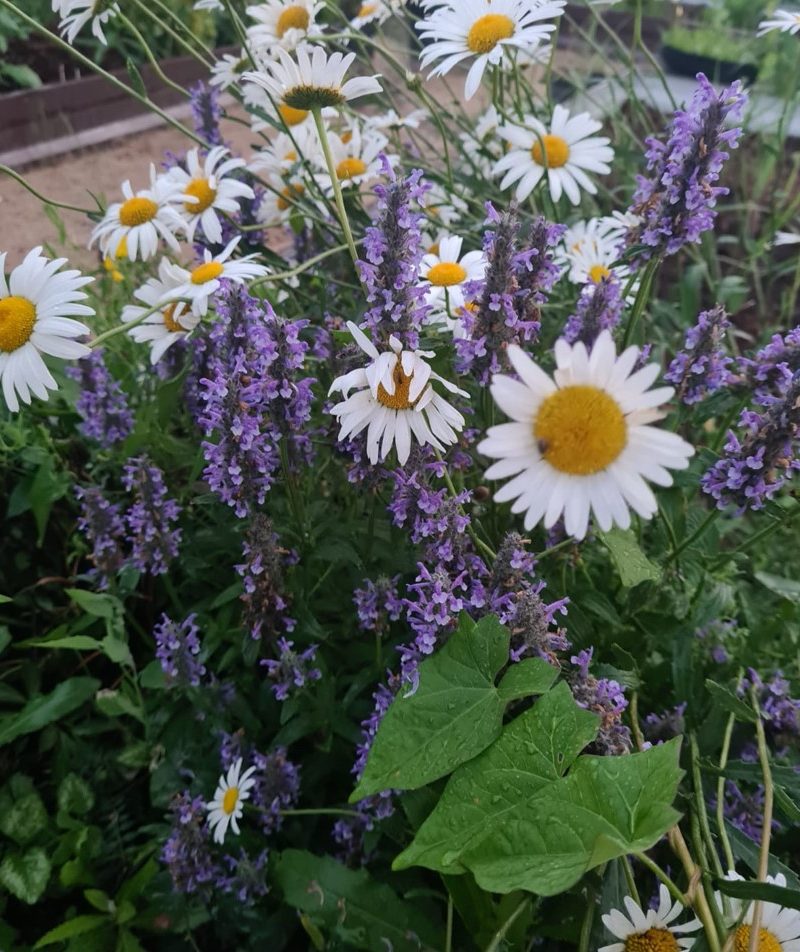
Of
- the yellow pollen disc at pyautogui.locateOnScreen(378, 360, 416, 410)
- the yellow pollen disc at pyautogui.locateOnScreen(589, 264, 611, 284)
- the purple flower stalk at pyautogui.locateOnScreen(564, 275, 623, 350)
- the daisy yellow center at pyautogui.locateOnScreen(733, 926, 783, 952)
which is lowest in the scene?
the daisy yellow center at pyautogui.locateOnScreen(733, 926, 783, 952)

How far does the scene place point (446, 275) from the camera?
1.03m

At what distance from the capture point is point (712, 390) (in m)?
0.98

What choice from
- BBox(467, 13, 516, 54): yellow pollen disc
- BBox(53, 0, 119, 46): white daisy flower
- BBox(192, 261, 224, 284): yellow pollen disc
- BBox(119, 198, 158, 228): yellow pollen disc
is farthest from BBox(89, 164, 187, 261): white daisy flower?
BBox(467, 13, 516, 54): yellow pollen disc

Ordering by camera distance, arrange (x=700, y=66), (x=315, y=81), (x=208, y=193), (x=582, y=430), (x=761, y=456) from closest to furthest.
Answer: (x=582, y=430)
(x=761, y=456)
(x=315, y=81)
(x=208, y=193)
(x=700, y=66)

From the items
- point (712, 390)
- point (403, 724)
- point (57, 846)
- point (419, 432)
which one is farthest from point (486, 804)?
point (57, 846)

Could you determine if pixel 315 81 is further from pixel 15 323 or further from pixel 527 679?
→ pixel 527 679

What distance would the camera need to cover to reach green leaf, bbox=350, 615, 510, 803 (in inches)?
28.8

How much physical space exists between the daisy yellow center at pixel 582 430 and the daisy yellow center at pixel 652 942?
43 centimetres

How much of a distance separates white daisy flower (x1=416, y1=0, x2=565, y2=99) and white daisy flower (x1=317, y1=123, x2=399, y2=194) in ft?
0.71

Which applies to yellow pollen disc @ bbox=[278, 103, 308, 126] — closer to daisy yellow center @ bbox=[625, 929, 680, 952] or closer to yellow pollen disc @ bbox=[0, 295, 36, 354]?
yellow pollen disc @ bbox=[0, 295, 36, 354]

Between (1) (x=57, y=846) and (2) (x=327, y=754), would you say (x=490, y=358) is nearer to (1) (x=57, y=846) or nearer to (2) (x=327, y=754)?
(2) (x=327, y=754)

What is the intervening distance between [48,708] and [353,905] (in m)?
0.53

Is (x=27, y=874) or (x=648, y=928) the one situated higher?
(x=648, y=928)

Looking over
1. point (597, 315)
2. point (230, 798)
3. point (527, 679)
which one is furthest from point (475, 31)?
point (230, 798)
